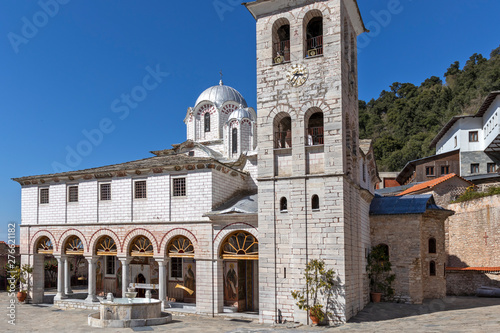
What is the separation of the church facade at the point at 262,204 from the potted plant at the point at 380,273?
107 centimetres

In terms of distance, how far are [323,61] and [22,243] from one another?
→ 19746 millimetres

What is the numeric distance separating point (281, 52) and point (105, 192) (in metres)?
11.7

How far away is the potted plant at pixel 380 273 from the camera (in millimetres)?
21500

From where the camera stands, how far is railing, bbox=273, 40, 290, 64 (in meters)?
18.5

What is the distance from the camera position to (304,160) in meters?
17.2

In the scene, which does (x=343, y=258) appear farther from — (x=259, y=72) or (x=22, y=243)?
(x=22, y=243)

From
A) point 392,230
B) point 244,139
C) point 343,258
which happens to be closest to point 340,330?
point 343,258

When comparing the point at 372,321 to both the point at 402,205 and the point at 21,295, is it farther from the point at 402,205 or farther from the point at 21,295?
the point at 21,295

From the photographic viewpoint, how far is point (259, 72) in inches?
732

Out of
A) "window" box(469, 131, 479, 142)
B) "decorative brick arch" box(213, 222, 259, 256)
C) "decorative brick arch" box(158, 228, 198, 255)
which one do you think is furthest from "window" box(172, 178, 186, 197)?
"window" box(469, 131, 479, 142)

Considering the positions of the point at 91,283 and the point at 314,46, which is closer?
the point at 314,46

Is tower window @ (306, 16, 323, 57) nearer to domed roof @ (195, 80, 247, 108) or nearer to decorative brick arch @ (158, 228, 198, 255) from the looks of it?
decorative brick arch @ (158, 228, 198, 255)

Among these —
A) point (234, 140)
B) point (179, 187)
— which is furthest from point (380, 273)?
point (234, 140)

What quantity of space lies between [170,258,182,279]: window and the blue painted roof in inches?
413
